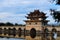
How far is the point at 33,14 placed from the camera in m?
45.3

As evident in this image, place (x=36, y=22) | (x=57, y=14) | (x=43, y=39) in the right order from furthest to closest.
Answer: (x=36, y=22), (x=43, y=39), (x=57, y=14)

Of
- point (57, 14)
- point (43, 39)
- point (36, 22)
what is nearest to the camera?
point (57, 14)

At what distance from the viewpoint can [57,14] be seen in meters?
16.0

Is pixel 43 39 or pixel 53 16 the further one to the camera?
pixel 43 39

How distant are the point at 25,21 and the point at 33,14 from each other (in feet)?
6.97

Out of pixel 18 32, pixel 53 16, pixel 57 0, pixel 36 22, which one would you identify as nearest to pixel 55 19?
pixel 53 16

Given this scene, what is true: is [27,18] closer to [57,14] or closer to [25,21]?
[25,21]

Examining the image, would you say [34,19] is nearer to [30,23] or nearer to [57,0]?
[30,23]

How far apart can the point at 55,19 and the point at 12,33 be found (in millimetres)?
4032

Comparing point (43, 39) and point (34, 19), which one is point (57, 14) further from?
point (34, 19)

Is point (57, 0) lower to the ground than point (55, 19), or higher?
higher

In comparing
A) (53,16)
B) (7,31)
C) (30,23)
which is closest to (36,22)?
(30,23)

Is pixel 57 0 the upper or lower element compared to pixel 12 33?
upper

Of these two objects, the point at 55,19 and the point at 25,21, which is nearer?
the point at 55,19
